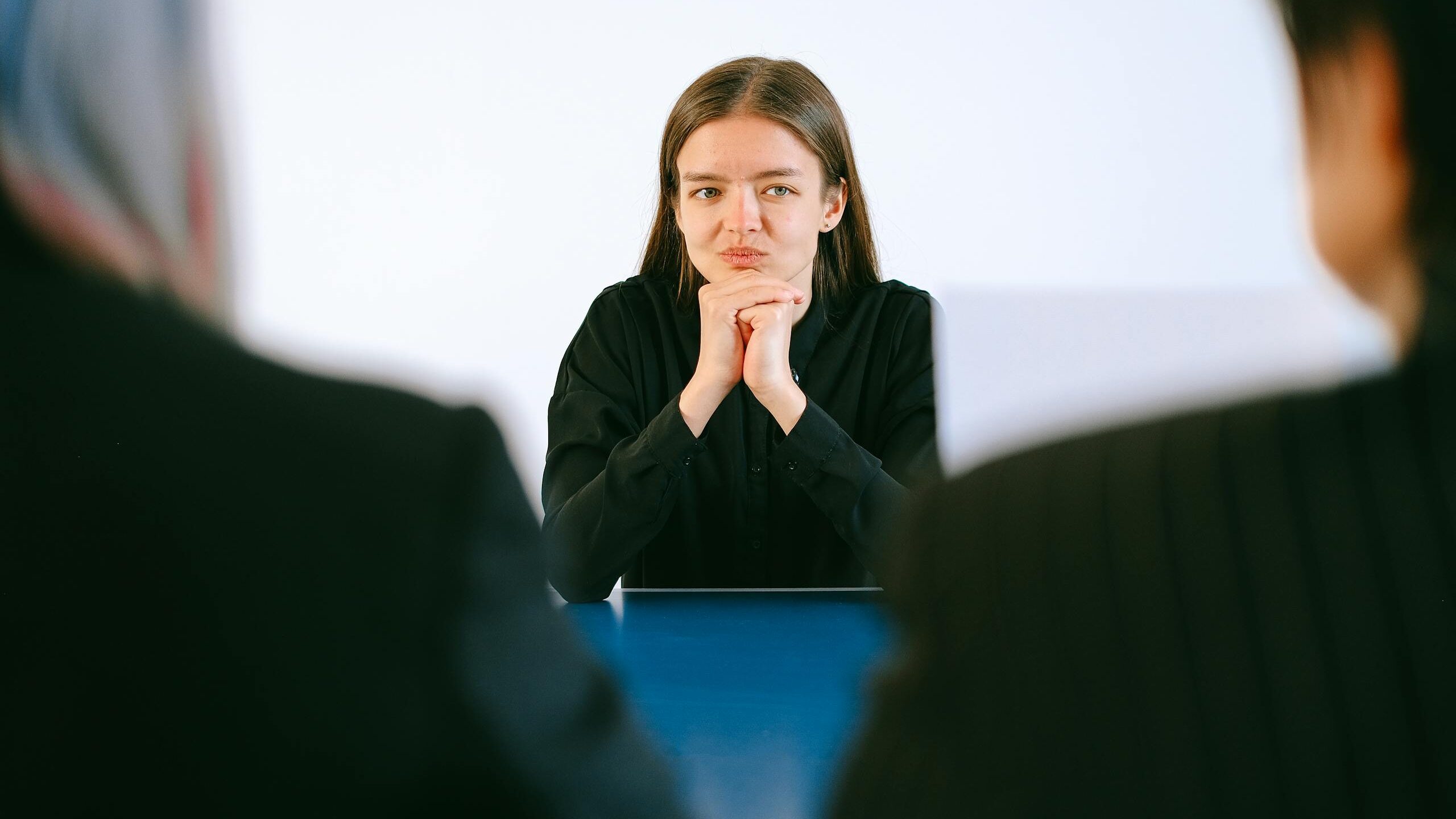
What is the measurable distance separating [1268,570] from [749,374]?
117 centimetres

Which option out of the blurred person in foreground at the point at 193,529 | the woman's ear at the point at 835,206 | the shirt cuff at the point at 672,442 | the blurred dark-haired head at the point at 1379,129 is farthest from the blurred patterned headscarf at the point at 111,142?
the woman's ear at the point at 835,206

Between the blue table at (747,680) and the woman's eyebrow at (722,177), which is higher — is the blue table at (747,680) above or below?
below

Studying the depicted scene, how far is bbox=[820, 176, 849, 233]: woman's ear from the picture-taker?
1.71 metres

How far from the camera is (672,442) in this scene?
1.36 meters

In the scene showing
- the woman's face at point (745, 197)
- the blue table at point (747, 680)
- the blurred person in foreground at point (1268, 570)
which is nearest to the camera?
the blurred person in foreground at point (1268, 570)

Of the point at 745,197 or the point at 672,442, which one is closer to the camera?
the point at 672,442

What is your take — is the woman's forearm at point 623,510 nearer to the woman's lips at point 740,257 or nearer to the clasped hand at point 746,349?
the clasped hand at point 746,349

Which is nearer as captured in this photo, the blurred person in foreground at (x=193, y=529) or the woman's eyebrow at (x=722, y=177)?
the blurred person in foreground at (x=193, y=529)

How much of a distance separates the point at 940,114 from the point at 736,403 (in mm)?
1506

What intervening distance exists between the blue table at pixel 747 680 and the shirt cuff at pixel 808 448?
0.17 m

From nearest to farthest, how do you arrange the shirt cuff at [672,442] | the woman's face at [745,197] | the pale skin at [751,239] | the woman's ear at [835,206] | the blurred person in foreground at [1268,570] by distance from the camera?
the blurred person in foreground at [1268,570] < the shirt cuff at [672,442] < the pale skin at [751,239] < the woman's face at [745,197] < the woman's ear at [835,206]

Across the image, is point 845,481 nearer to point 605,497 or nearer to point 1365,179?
point 605,497

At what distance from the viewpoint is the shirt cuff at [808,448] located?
138 centimetres

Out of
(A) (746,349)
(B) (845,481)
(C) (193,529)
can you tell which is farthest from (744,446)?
(C) (193,529)
